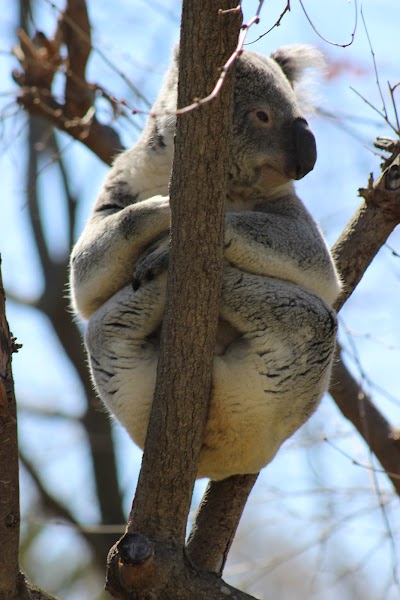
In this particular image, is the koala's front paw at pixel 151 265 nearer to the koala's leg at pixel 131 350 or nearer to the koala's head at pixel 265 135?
the koala's leg at pixel 131 350

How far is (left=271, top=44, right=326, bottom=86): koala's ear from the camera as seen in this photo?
13.9 ft

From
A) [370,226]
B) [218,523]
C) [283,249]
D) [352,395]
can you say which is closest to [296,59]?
[370,226]

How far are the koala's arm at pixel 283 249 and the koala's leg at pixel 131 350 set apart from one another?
320 mm

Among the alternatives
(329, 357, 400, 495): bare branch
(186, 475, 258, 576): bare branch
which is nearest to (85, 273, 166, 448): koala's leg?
(186, 475, 258, 576): bare branch

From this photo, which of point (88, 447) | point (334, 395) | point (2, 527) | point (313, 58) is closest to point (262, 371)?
point (2, 527)

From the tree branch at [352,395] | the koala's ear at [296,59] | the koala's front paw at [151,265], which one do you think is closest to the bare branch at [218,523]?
the tree branch at [352,395]

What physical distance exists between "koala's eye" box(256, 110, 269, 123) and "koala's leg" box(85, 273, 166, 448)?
2.90 ft

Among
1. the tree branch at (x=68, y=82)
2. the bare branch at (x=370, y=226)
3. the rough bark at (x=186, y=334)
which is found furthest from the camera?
the tree branch at (x=68, y=82)

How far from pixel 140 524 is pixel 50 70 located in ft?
11.6

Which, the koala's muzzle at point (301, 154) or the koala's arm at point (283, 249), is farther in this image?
the koala's muzzle at point (301, 154)

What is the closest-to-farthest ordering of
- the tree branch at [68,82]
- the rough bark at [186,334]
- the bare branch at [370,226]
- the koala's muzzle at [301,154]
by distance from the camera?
the rough bark at [186,334], the koala's muzzle at [301,154], the bare branch at [370,226], the tree branch at [68,82]

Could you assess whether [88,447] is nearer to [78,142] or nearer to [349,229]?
[78,142]

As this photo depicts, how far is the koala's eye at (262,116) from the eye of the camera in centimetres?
355

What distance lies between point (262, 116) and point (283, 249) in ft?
2.20
